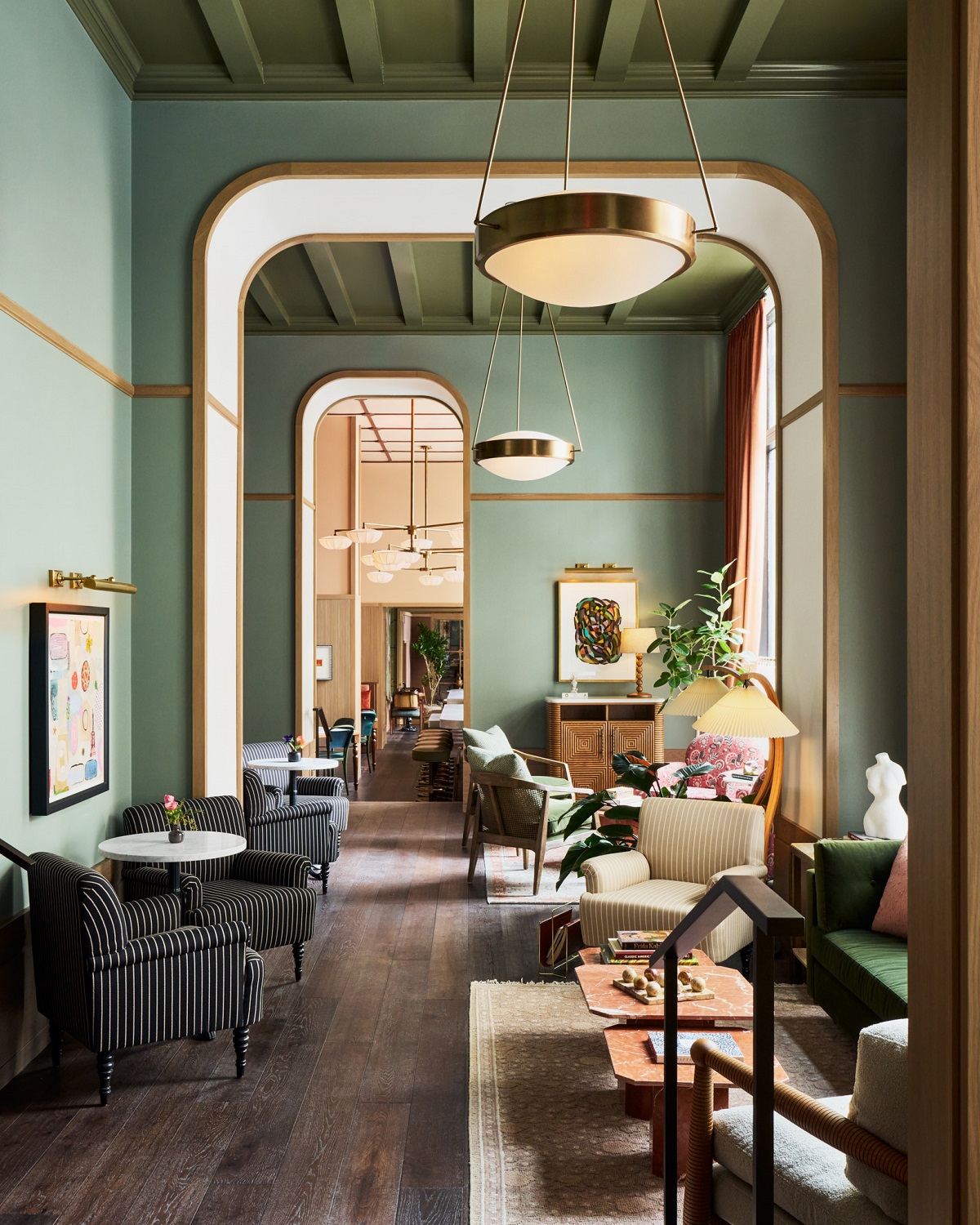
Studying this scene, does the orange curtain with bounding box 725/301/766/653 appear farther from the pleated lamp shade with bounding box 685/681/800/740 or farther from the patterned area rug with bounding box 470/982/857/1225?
the patterned area rug with bounding box 470/982/857/1225

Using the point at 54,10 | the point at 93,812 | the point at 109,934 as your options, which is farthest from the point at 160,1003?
the point at 54,10

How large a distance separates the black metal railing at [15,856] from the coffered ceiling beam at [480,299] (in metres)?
5.38

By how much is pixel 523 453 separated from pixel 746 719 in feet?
7.29

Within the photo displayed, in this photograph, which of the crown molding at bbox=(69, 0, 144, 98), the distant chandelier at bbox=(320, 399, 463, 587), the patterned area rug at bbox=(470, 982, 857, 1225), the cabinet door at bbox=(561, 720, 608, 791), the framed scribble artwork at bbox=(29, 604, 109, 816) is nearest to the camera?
the patterned area rug at bbox=(470, 982, 857, 1225)

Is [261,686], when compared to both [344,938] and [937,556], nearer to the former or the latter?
[344,938]

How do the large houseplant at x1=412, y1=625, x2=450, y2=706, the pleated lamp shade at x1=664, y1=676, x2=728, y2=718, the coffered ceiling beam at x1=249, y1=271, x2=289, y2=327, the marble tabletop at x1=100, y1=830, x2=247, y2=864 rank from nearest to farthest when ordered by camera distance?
the marble tabletop at x1=100, y1=830, x2=247, y2=864 < the pleated lamp shade at x1=664, y1=676, x2=728, y2=718 < the coffered ceiling beam at x1=249, y1=271, x2=289, y2=327 < the large houseplant at x1=412, y1=625, x2=450, y2=706

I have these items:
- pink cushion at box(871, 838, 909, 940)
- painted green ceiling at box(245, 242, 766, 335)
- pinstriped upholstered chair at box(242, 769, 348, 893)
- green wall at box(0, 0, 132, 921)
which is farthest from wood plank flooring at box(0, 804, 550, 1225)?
painted green ceiling at box(245, 242, 766, 335)

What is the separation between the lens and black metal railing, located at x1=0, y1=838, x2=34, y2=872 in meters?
3.61

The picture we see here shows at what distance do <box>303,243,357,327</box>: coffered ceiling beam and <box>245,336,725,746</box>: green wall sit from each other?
1.33 ft

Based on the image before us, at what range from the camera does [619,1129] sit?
328 cm

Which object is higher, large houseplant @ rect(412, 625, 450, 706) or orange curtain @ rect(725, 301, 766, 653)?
orange curtain @ rect(725, 301, 766, 653)

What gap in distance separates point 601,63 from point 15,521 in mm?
3532

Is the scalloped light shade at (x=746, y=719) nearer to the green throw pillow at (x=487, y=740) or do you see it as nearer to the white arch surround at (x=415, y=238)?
the white arch surround at (x=415, y=238)

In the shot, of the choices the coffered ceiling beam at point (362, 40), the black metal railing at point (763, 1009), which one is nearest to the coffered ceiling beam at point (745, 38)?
the coffered ceiling beam at point (362, 40)
